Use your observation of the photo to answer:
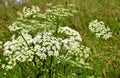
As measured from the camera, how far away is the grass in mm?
6168

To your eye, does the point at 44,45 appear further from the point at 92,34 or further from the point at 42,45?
the point at 92,34

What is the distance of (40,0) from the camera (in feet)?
37.6

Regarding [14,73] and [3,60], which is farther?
[3,60]

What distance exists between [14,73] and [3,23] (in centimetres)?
317

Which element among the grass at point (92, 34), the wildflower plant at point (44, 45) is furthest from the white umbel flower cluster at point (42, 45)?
the grass at point (92, 34)

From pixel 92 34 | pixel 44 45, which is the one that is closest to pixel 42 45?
pixel 44 45

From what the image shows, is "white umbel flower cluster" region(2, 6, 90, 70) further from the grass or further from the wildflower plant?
the grass

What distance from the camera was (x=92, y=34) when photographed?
7980 mm

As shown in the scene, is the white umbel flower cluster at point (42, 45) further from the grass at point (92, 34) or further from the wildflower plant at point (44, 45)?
the grass at point (92, 34)

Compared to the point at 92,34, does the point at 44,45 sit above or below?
below

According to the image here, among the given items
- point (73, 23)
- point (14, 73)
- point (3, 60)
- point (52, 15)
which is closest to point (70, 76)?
point (52, 15)

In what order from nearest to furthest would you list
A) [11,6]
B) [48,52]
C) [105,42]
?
1. [48,52]
2. [105,42]
3. [11,6]

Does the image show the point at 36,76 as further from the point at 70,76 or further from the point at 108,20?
the point at 108,20

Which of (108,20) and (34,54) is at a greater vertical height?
(108,20)
